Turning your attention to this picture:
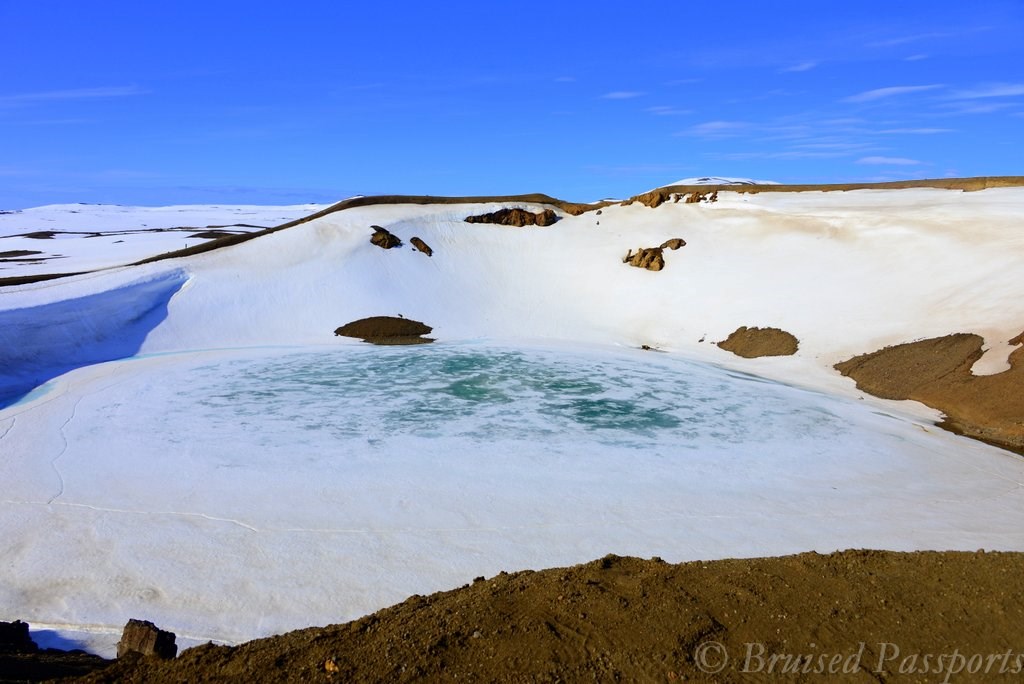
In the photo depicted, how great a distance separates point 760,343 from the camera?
20.3 meters

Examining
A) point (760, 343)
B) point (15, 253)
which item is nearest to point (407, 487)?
point (760, 343)

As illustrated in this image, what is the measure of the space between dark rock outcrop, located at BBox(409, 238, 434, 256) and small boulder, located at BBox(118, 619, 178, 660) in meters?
24.2

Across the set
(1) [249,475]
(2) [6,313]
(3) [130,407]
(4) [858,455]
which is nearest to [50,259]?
(2) [6,313]

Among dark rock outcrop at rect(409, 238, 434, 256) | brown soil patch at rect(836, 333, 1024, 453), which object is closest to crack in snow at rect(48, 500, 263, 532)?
brown soil patch at rect(836, 333, 1024, 453)

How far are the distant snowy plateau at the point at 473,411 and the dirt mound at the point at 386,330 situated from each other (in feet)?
2.06

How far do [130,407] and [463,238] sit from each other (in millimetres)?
17845

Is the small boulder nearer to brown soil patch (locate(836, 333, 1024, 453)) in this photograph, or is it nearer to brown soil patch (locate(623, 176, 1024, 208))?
brown soil patch (locate(836, 333, 1024, 453))

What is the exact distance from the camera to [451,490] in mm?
9625

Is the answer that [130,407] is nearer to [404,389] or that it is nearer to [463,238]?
[404,389]

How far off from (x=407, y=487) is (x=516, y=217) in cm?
2314

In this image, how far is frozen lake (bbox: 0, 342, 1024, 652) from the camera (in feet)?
23.4

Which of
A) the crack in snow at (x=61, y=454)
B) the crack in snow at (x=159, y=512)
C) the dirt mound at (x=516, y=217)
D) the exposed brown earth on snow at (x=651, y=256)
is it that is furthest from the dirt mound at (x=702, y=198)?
the crack in snow at (x=159, y=512)

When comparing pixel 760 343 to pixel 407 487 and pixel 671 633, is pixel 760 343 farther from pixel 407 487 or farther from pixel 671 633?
pixel 671 633

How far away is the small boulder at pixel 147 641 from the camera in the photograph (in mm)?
4352
